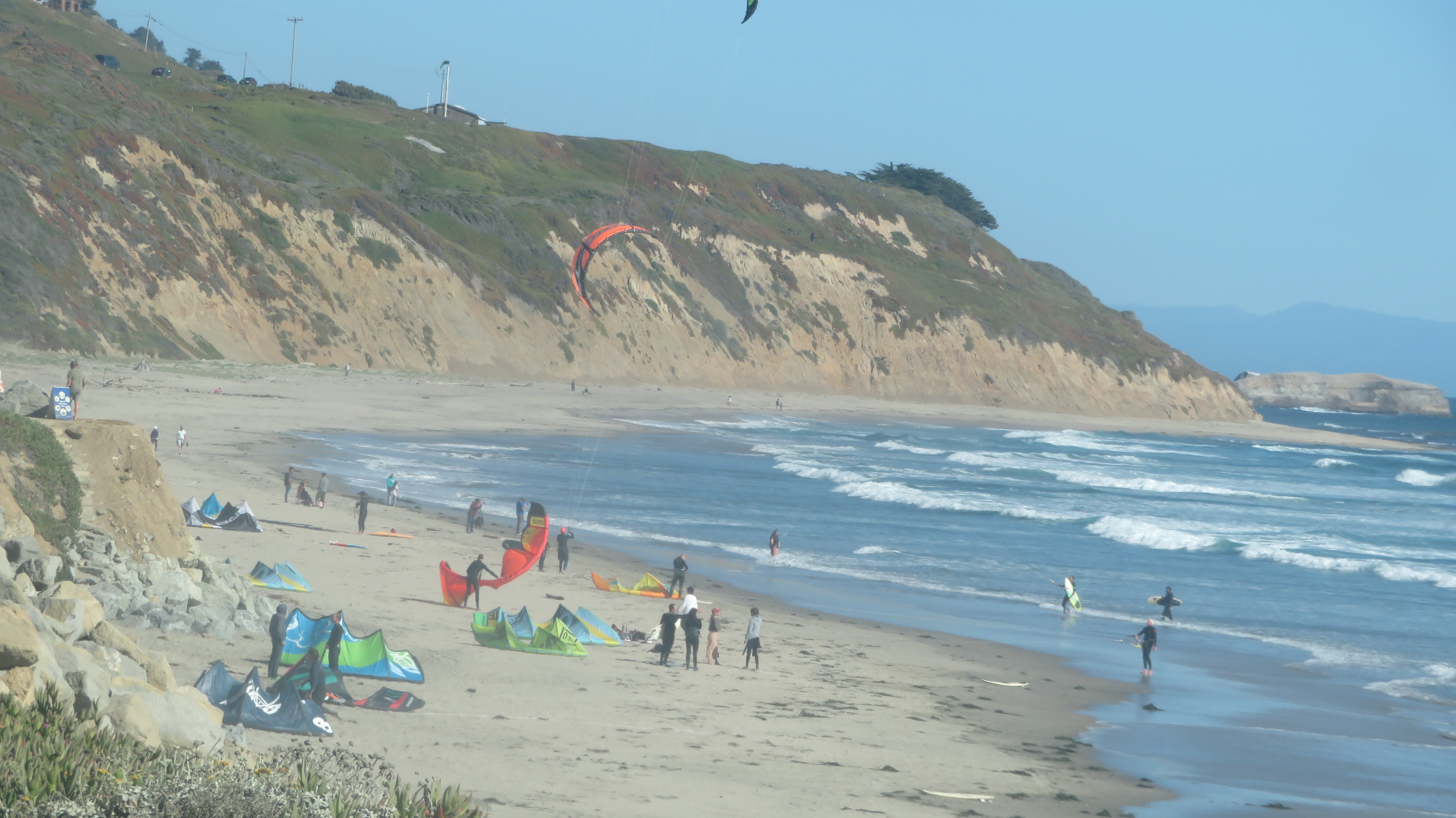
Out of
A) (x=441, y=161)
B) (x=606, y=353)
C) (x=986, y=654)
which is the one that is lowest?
(x=986, y=654)

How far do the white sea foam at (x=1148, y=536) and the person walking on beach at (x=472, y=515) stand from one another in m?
16.9

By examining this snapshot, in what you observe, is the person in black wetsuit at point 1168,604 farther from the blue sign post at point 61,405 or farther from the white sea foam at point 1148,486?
the white sea foam at point 1148,486

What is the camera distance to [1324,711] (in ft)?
48.3

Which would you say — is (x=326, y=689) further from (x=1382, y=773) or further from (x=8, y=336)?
(x=8, y=336)

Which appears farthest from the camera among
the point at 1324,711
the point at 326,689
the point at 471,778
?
the point at 1324,711

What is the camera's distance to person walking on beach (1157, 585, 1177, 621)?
67.8ft

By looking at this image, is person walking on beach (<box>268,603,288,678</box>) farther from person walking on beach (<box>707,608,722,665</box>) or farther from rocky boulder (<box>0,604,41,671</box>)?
person walking on beach (<box>707,608,722,665</box>)

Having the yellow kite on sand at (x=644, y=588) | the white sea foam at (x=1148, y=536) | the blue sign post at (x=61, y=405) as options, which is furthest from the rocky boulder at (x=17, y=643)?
the white sea foam at (x=1148, y=536)

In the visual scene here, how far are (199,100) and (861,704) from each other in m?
76.7

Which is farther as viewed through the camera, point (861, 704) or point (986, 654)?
point (986, 654)

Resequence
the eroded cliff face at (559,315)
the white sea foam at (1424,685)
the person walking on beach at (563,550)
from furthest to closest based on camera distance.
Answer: the eroded cliff face at (559,315) → the person walking on beach at (563,550) → the white sea foam at (1424,685)

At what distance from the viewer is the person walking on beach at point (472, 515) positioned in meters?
21.8

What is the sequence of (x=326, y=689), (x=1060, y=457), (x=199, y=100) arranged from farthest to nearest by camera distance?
(x=199, y=100) < (x=1060, y=457) < (x=326, y=689)

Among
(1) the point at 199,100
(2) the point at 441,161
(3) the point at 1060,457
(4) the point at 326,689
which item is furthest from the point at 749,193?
(4) the point at 326,689
